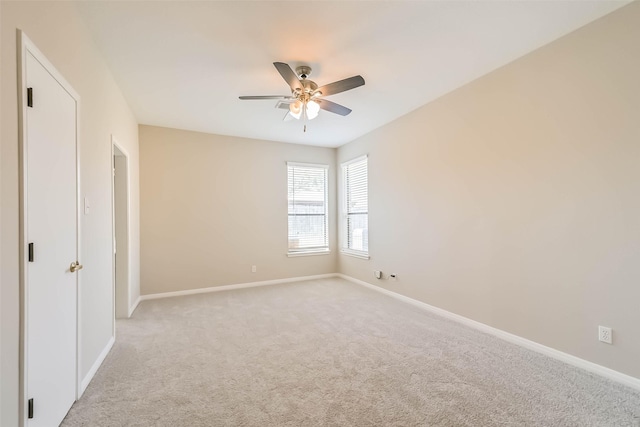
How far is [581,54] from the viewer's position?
2236 mm

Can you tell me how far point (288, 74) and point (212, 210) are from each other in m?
3.04

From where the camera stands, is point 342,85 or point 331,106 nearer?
point 342,85

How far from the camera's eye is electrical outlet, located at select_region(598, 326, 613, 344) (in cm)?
211

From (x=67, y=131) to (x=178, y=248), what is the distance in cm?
298

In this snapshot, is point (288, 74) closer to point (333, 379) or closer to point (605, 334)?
point (333, 379)

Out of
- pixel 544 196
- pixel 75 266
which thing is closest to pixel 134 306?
pixel 75 266

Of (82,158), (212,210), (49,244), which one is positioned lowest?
(49,244)

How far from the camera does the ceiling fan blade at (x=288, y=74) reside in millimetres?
2229

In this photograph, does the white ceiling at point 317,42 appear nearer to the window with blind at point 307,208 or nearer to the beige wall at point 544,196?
the beige wall at point 544,196

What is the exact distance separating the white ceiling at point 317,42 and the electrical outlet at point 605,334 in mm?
2382

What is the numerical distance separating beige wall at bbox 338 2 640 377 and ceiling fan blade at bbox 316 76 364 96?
1507mm

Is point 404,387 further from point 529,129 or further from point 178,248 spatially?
point 178,248

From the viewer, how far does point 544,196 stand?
250 cm

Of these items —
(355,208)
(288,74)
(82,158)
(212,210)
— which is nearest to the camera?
(82,158)
